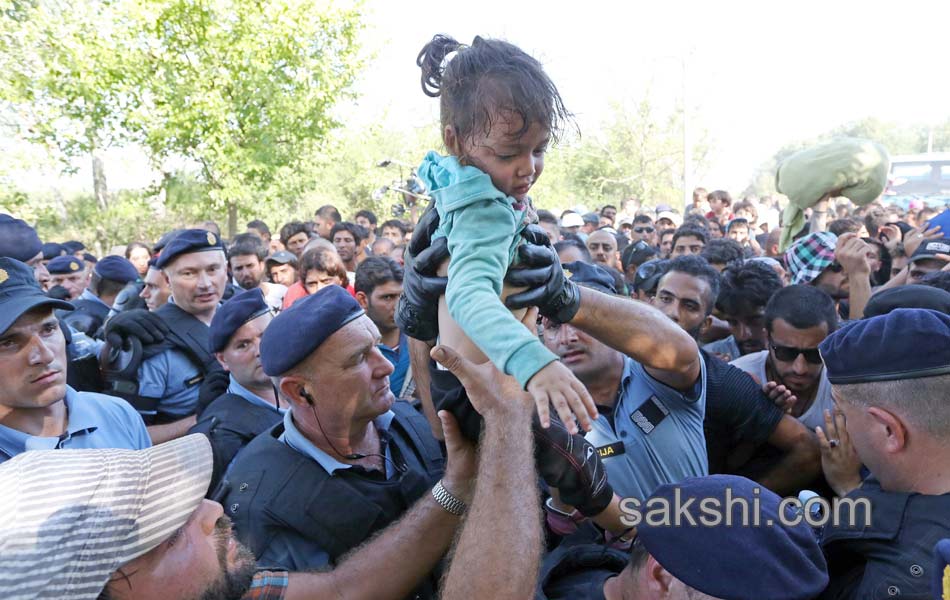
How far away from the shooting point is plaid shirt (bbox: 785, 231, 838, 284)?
5.38 m

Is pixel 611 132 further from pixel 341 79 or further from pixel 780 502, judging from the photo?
pixel 780 502

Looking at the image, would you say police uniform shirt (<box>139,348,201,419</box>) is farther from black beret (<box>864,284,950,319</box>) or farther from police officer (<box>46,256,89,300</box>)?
police officer (<box>46,256,89,300</box>)

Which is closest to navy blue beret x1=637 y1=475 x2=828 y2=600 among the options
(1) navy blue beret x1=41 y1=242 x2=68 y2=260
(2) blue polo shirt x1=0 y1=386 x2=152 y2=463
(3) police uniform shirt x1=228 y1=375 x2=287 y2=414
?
(2) blue polo shirt x1=0 y1=386 x2=152 y2=463

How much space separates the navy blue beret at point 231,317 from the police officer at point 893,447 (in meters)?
3.08

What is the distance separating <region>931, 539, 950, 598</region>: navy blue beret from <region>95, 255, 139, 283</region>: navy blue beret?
7.67 m

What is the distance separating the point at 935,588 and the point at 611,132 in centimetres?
3086

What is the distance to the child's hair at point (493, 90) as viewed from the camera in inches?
88.2

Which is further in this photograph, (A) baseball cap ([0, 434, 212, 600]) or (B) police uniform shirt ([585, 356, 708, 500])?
(B) police uniform shirt ([585, 356, 708, 500])

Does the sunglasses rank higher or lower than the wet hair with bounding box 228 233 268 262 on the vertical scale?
higher

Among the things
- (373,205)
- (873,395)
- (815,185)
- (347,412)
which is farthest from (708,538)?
(373,205)

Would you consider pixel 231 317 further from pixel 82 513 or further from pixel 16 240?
pixel 82 513

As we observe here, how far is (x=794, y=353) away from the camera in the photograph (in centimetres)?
368

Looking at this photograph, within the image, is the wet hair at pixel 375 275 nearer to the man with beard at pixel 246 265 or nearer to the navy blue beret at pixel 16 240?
the navy blue beret at pixel 16 240

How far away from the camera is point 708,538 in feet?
6.15
